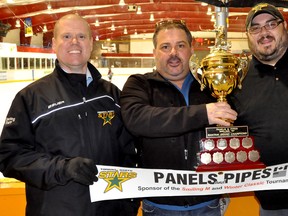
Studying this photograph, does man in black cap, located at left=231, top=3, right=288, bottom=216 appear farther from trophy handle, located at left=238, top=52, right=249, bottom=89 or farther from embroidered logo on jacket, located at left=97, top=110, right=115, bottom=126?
embroidered logo on jacket, located at left=97, top=110, right=115, bottom=126

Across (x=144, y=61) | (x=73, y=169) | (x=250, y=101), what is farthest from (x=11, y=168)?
(x=144, y=61)

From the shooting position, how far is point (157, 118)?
A: 195 cm

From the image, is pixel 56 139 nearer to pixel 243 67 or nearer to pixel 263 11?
pixel 243 67

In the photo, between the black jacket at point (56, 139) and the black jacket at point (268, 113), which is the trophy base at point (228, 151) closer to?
the black jacket at point (268, 113)

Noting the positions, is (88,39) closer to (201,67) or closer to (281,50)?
(201,67)

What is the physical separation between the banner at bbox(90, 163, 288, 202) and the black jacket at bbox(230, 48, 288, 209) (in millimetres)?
89

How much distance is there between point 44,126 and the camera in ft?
6.76

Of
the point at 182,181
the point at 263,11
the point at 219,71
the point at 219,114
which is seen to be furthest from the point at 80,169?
the point at 263,11

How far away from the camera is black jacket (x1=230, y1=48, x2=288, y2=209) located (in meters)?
2.19

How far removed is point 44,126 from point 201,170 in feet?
2.83

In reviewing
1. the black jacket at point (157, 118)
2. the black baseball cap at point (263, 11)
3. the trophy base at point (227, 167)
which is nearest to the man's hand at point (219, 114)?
the black jacket at point (157, 118)

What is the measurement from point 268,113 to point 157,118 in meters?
0.68

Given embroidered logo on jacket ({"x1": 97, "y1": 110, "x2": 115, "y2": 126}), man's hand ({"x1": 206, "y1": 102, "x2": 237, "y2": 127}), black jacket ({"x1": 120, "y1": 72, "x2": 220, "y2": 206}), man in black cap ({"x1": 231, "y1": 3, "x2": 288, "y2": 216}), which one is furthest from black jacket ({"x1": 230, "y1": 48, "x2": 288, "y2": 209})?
embroidered logo on jacket ({"x1": 97, "y1": 110, "x2": 115, "y2": 126})

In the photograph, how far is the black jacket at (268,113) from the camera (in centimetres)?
219
